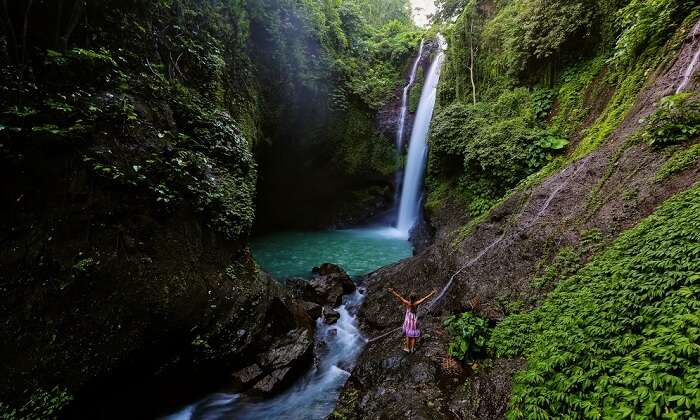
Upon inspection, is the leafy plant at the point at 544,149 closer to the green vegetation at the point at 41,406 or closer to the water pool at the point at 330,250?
the water pool at the point at 330,250

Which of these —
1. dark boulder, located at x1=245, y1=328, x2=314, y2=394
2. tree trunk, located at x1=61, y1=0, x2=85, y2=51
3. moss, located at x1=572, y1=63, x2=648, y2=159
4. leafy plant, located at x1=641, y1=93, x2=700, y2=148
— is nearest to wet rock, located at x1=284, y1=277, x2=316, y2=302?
dark boulder, located at x1=245, y1=328, x2=314, y2=394

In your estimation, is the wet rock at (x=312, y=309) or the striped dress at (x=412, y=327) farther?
the wet rock at (x=312, y=309)

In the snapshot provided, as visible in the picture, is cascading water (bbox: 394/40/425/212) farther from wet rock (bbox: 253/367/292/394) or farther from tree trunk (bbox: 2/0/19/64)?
tree trunk (bbox: 2/0/19/64)

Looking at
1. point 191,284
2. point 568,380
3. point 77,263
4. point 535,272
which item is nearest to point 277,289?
point 191,284

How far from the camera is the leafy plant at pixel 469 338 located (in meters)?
4.95

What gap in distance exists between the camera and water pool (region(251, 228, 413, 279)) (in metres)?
12.2

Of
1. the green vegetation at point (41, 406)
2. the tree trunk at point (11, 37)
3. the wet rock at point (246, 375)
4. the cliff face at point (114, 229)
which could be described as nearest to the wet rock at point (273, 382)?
the wet rock at point (246, 375)

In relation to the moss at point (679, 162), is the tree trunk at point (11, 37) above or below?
above

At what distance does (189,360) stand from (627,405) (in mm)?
5607

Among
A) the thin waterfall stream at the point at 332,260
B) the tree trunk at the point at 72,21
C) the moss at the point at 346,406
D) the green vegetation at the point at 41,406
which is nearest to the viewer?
the green vegetation at the point at 41,406

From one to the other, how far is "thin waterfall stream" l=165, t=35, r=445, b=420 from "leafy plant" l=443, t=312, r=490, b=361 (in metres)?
2.16

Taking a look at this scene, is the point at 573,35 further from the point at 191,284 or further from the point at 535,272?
the point at 191,284

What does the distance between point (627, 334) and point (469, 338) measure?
2194mm

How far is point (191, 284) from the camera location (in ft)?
17.8
